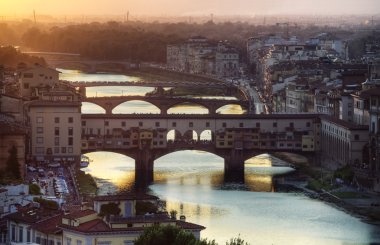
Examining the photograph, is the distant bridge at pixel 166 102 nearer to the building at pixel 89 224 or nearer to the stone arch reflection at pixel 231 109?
the stone arch reflection at pixel 231 109

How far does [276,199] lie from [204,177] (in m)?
3.64

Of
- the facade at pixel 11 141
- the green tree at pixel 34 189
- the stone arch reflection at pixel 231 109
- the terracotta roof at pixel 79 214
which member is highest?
the stone arch reflection at pixel 231 109

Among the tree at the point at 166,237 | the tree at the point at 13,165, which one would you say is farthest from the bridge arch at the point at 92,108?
the tree at the point at 166,237

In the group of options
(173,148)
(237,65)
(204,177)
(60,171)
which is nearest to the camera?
(60,171)

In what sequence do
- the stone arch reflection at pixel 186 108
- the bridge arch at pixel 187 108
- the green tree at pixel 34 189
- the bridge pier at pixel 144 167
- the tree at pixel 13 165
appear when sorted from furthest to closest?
the stone arch reflection at pixel 186 108 → the bridge arch at pixel 187 108 → the bridge pier at pixel 144 167 → the tree at pixel 13 165 → the green tree at pixel 34 189

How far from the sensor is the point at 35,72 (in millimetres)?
39781

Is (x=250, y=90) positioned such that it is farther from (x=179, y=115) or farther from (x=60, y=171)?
(x=60, y=171)

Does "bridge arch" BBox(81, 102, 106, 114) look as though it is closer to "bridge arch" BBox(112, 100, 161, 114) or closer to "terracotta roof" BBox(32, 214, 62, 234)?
"bridge arch" BBox(112, 100, 161, 114)

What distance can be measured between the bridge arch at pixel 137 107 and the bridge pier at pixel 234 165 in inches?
449

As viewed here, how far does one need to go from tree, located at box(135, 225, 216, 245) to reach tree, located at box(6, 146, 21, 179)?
30.4 feet

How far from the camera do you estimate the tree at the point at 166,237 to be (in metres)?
15.6

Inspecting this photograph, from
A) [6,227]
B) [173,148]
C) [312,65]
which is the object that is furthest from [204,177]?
[312,65]

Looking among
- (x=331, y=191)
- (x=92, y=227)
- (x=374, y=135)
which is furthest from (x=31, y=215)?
(x=374, y=135)

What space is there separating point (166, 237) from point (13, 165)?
34.3 ft
